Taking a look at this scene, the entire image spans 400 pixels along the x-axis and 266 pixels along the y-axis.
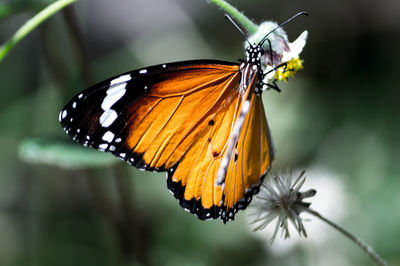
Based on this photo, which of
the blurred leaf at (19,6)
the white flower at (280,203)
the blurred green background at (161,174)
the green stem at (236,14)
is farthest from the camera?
the blurred green background at (161,174)

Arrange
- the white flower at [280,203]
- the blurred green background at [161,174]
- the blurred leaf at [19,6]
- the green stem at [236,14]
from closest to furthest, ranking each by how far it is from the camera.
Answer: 1. the green stem at [236,14]
2. the white flower at [280,203]
3. the blurred leaf at [19,6]
4. the blurred green background at [161,174]

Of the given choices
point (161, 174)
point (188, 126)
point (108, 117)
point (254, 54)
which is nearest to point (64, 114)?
point (108, 117)

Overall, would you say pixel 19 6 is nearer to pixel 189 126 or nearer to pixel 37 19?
pixel 37 19

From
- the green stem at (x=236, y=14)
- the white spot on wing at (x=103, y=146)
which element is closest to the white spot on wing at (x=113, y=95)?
the white spot on wing at (x=103, y=146)

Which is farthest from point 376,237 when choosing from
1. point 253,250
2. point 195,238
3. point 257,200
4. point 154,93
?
point 154,93

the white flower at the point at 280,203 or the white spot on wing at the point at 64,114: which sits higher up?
the white spot on wing at the point at 64,114

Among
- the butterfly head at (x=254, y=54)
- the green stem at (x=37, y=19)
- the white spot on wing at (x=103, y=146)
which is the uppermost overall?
the butterfly head at (x=254, y=54)

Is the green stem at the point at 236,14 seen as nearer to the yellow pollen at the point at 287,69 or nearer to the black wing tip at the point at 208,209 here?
the yellow pollen at the point at 287,69
